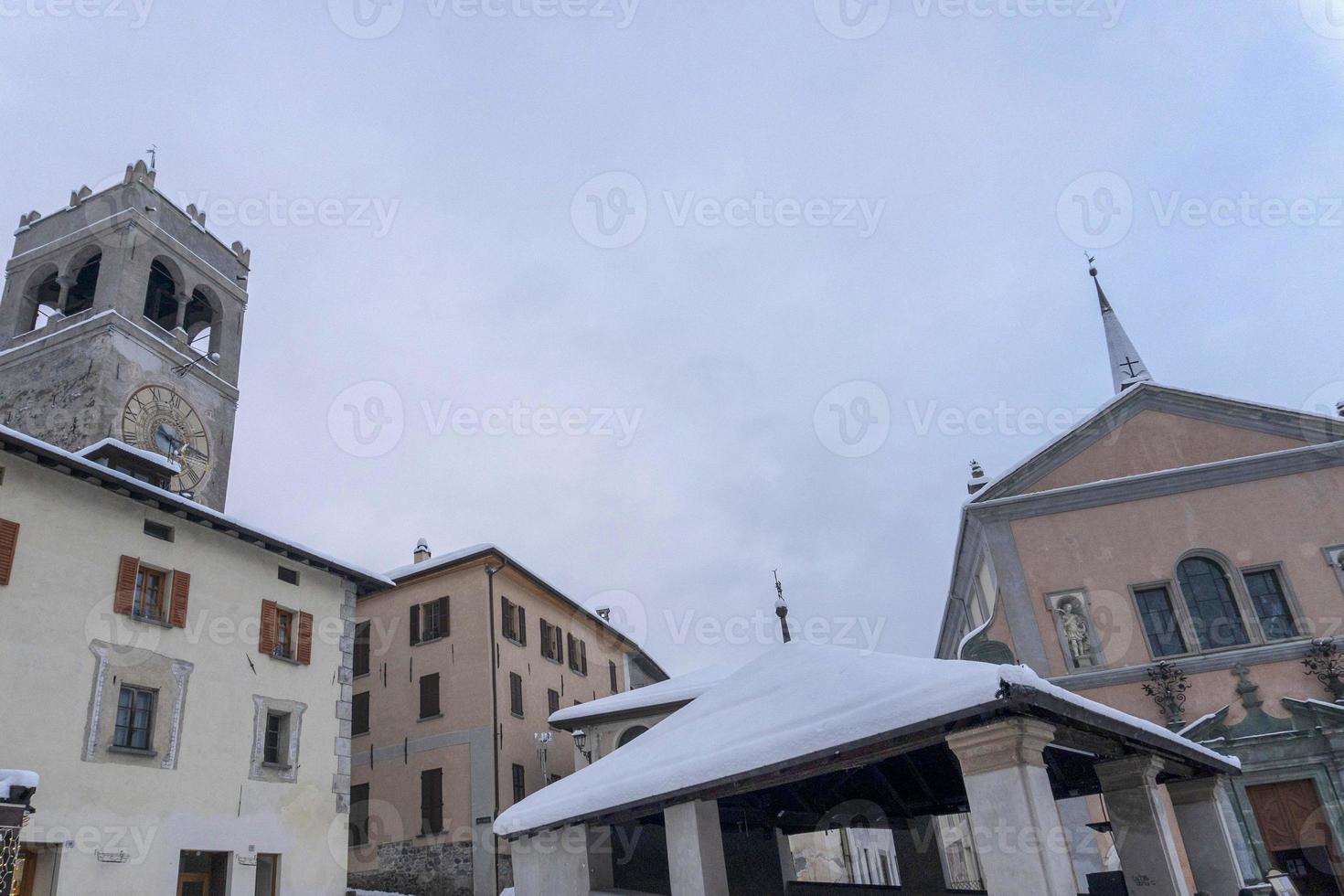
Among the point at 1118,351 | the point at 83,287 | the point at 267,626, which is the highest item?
the point at 83,287

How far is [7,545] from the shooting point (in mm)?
12711

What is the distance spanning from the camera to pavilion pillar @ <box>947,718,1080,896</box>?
249 inches

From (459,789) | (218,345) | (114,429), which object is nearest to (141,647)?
(459,789)

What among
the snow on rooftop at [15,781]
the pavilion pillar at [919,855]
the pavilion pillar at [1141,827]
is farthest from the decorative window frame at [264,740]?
the pavilion pillar at [1141,827]

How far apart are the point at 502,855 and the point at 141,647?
10.9 m

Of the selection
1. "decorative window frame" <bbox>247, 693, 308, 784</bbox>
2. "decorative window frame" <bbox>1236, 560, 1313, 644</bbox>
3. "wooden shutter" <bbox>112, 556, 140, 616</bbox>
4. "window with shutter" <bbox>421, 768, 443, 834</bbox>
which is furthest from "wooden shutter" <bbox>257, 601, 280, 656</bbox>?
"decorative window frame" <bbox>1236, 560, 1313, 644</bbox>

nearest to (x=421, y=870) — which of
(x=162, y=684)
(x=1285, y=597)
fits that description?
(x=162, y=684)

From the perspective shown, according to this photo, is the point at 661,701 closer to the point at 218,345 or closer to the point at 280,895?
the point at 280,895

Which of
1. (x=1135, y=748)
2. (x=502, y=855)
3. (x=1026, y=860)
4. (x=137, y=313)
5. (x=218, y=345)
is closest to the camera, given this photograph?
(x=1026, y=860)

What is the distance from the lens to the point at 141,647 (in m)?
14.0

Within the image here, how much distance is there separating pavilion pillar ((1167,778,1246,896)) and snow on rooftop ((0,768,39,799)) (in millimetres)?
13025

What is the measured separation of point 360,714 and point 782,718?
19733mm

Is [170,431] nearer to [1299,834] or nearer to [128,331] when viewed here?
[128,331]

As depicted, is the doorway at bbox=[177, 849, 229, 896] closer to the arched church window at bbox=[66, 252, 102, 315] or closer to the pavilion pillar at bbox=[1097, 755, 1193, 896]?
the pavilion pillar at bbox=[1097, 755, 1193, 896]
